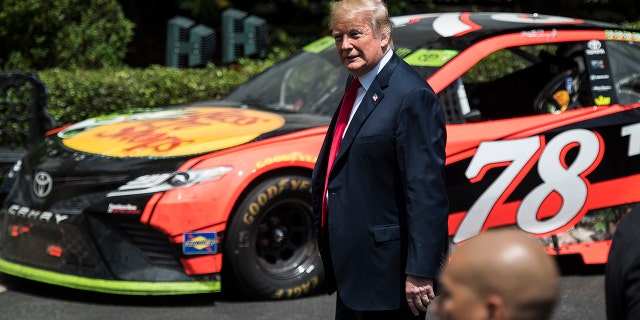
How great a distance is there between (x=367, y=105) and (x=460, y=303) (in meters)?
1.72

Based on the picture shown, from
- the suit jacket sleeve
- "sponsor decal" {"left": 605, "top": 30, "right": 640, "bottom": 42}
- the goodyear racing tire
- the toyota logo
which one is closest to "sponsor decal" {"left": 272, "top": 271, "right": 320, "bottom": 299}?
the goodyear racing tire

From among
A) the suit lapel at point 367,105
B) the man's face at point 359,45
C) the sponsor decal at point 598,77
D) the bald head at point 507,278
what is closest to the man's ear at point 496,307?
the bald head at point 507,278

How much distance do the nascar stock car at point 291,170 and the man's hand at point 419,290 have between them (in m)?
2.26

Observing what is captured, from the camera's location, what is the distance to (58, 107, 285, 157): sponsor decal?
5.78m

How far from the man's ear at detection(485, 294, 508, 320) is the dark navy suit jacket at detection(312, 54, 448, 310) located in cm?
158

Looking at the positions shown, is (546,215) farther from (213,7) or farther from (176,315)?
(213,7)

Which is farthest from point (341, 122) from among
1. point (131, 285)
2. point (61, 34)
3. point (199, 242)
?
point (61, 34)

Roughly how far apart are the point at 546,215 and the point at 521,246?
14.5 ft

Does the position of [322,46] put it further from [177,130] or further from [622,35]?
[622,35]

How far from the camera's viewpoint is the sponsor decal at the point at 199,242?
18.3 ft

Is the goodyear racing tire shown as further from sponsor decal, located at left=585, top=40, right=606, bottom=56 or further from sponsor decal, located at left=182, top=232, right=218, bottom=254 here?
sponsor decal, located at left=585, top=40, right=606, bottom=56

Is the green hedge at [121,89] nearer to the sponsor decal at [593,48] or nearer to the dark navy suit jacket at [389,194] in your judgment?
the sponsor decal at [593,48]

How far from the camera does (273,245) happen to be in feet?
19.6

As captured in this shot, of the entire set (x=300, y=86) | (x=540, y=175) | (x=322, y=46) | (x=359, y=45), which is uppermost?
(x=359, y=45)
